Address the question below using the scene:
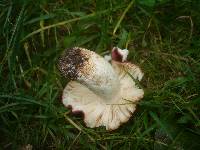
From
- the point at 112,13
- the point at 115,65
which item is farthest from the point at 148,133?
the point at 112,13

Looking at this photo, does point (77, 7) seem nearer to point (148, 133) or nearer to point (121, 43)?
point (121, 43)

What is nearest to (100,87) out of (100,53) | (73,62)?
(73,62)

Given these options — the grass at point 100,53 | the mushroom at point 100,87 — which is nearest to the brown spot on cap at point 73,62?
the mushroom at point 100,87

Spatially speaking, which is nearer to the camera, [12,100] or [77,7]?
[12,100]

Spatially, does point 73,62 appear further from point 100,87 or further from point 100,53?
point 100,53

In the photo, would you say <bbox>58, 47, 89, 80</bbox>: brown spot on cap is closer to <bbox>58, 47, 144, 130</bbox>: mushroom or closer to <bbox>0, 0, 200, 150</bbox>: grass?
<bbox>58, 47, 144, 130</bbox>: mushroom

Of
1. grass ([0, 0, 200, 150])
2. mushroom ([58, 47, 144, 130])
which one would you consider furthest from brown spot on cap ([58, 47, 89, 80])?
grass ([0, 0, 200, 150])
